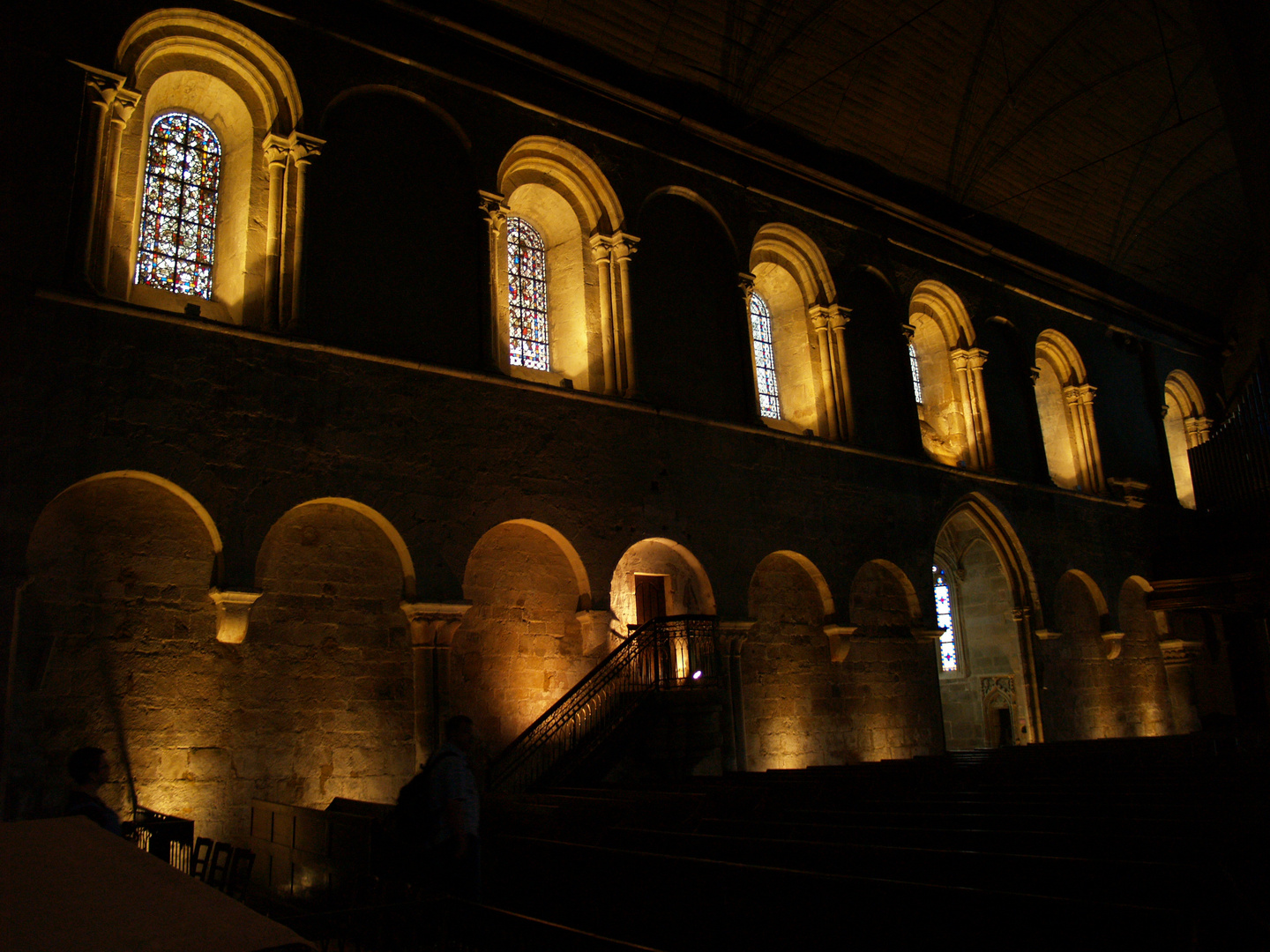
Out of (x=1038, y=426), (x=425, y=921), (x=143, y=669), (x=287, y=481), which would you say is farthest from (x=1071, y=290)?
(x=425, y=921)

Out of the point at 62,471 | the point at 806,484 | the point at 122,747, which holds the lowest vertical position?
the point at 122,747

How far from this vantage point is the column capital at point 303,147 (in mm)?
11078

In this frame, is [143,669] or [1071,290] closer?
[143,669]

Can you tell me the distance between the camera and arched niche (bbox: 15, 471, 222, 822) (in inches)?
338

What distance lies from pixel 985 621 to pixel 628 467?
9986 millimetres

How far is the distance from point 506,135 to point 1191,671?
18576 millimetres

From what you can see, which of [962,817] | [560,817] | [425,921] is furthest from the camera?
[560,817]

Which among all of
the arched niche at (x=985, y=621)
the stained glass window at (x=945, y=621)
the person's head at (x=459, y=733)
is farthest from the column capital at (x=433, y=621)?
the stained glass window at (x=945, y=621)

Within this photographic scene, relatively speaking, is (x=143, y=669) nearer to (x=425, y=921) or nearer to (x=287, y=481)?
(x=287, y=481)

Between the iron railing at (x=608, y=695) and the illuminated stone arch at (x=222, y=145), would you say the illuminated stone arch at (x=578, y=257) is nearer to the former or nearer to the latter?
the illuminated stone arch at (x=222, y=145)

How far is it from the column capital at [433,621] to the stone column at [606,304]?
4.05m

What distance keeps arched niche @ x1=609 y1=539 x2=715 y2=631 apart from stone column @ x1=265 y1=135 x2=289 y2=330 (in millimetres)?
5477

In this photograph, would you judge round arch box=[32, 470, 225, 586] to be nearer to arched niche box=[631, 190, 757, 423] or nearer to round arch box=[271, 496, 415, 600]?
round arch box=[271, 496, 415, 600]

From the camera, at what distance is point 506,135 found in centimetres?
1308
